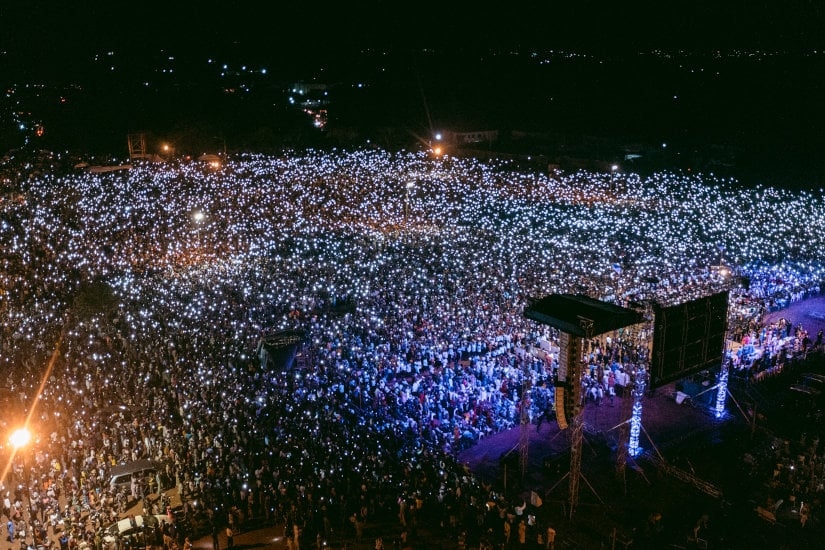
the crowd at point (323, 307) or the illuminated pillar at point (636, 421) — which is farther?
the illuminated pillar at point (636, 421)

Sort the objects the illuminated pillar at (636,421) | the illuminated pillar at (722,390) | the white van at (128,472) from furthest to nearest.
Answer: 1. the illuminated pillar at (722,390)
2. the illuminated pillar at (636,421)
3. the white van at (128,472)

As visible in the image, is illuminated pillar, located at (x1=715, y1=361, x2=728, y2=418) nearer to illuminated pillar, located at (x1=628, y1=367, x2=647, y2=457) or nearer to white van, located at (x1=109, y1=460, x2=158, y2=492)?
illuminated pillar, located at (x1=628, y1=367, x2=647, y2=457)

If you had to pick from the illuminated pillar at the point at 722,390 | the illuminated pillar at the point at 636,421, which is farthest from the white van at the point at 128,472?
the illuminated pillar at the point at 722,390

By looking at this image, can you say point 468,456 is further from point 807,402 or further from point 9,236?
point 9,236

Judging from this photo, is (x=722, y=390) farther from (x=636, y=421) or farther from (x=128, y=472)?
(x=128, y=472)

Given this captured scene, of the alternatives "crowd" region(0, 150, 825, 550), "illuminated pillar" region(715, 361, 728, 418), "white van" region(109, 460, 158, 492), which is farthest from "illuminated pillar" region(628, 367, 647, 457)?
"white van" region(109, 460, 158, 492)

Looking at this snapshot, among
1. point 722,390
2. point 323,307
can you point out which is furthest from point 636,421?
point 323,307

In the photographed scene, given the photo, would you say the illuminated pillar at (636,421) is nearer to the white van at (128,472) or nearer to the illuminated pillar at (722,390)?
the illuminated pillar at (722,390)

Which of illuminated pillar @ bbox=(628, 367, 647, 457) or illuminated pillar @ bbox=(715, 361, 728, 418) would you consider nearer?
illuminated pillar @ bbox=(628, 367, 647, 457)

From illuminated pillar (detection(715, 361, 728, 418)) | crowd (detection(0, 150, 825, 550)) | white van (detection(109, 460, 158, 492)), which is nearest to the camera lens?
white van (detection(109, 460, 158, 492))
